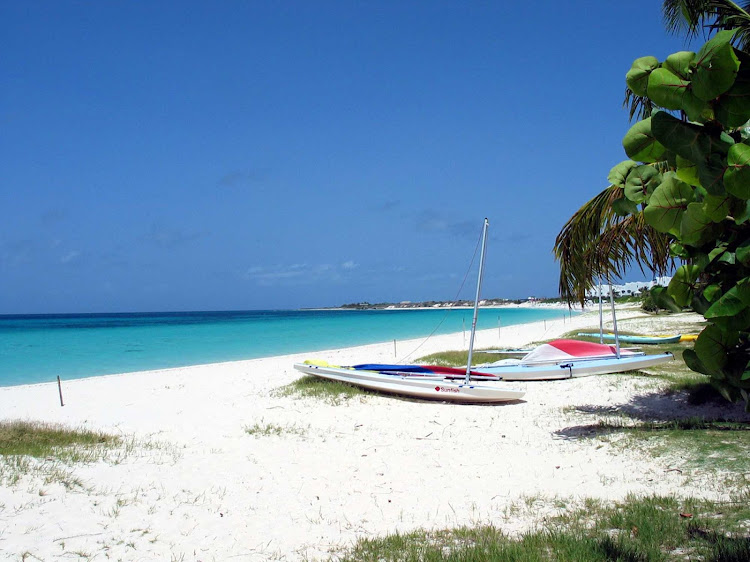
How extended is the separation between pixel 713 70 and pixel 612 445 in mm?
6777

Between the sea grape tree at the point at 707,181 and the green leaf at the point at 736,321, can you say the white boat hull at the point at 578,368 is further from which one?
the green leaf at the point at 736,321

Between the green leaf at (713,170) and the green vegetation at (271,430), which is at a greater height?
the green leaf at (713,170)

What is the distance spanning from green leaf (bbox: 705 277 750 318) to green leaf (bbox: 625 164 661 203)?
1.04 m

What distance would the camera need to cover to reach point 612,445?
7863mm

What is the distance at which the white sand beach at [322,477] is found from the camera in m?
5.36

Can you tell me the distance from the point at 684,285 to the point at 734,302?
0.66 m

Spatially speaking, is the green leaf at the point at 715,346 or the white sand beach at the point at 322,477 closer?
the green leaf at the point at 715,346

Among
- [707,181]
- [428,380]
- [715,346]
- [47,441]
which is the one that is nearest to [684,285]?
[715,346]

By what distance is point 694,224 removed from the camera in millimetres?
2840

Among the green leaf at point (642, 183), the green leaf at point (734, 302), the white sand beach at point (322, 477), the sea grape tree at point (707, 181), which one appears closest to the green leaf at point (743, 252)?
the sea grape tree at point (707, 181)

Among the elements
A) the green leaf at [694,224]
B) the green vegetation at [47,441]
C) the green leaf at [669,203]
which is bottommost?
the green vegetation at [47,441]

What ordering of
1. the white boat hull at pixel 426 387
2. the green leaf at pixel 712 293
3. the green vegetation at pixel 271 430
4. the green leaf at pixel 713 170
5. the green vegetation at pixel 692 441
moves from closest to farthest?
the green leaf at pixel 713 170 < the green leaf at pixel 712 293 < the green vegetation at pixel 692 441 < the green vegetation at pixel 271 430 < the white boat hull at pixel 426 387

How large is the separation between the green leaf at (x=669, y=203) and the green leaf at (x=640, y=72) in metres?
0.53

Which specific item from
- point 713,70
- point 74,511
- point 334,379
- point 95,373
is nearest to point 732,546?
point 713,70
